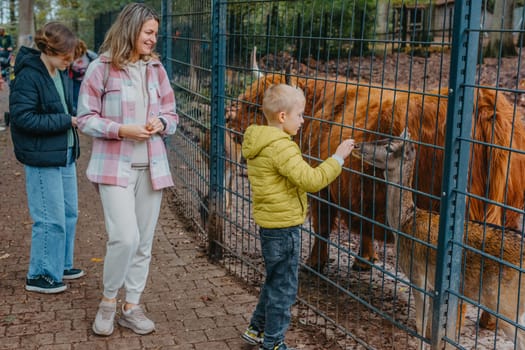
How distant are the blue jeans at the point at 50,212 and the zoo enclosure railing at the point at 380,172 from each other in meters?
1.37

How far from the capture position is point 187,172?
8.36 m

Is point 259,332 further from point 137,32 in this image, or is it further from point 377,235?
point 137,32

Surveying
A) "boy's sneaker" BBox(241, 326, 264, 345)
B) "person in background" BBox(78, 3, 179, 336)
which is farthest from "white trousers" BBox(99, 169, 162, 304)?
"boy's sneaker" BBox(241, 326, 264, 345)

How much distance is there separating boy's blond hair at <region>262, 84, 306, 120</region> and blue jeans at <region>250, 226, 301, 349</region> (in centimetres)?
70

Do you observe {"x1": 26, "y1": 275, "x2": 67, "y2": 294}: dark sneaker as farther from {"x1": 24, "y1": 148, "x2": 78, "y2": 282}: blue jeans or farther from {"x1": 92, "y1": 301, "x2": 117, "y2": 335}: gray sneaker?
{"x1": 92, "y1": 301, "x2": 117, "y2": 335}: gray sneaker

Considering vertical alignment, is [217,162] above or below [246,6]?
below

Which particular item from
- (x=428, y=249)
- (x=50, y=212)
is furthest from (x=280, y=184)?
(x=50, y=212)

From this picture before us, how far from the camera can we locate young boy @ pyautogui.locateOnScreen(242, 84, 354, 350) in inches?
150

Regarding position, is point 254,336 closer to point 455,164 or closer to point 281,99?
point 281,99

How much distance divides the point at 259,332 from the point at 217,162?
215 cm

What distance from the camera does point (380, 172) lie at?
5117 millimetres

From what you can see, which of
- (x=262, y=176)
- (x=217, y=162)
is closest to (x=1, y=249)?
(x=217, y=162)

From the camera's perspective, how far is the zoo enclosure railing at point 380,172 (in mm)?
3455

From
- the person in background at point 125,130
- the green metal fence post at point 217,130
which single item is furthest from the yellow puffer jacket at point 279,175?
the green metal fence post at point 217,130
